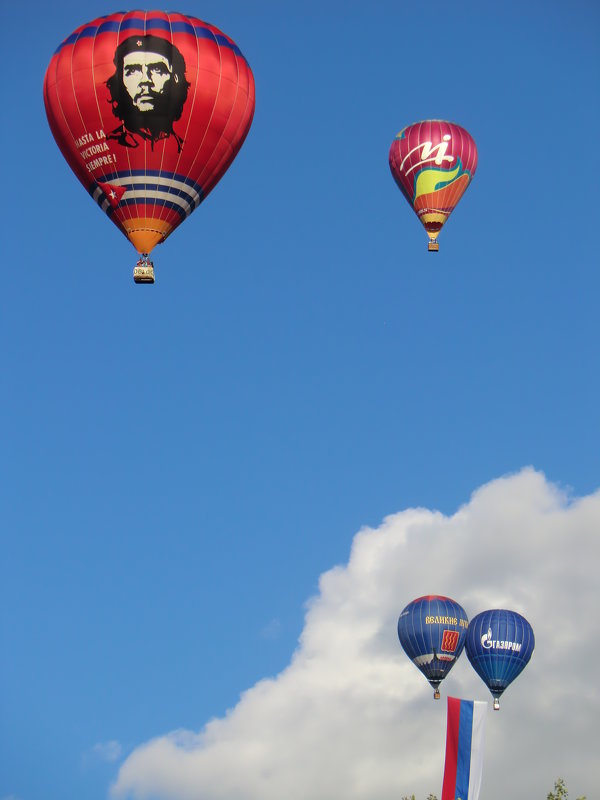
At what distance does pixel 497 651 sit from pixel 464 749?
42.4 meters

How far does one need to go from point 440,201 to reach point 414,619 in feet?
64.4

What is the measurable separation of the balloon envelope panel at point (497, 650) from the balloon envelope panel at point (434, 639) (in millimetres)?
685

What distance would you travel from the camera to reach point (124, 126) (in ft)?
156

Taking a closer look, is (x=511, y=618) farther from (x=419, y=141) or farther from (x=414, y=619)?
(x=419, y=141)

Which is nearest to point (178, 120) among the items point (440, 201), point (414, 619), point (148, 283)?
point (148, 283)

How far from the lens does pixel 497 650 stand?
239 feet

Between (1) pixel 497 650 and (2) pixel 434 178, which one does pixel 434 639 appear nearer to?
(1) pixel 497 650

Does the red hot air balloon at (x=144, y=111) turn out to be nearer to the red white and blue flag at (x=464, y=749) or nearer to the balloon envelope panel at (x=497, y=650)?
the red white and blue flag at (x=464, y=749)

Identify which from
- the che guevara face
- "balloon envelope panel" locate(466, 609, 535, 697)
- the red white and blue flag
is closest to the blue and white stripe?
the che guevara face

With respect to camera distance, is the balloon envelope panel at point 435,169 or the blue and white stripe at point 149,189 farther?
the balloon envelope panel at point 435,169

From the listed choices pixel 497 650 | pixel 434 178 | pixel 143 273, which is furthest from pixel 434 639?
pixel 143 273

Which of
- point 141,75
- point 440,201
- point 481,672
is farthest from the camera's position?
point 481,672

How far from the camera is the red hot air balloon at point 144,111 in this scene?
1865 inches

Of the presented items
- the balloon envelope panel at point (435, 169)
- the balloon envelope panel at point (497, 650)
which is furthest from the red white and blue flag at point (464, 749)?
the balloon envelope panel at point (497, 650)
